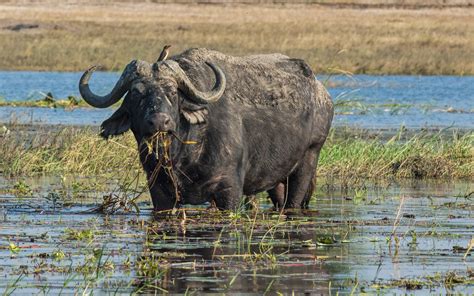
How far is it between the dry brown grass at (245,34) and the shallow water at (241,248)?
2231cm

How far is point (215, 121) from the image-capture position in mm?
11750

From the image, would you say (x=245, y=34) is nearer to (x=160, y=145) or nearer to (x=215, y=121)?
(x=215, y=121)

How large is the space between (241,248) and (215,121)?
2.05 m

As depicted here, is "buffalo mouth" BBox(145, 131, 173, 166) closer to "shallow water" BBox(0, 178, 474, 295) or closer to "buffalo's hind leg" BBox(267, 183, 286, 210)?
"shallow water" BBox(0, 178, 474, 295)

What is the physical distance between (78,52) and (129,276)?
1536 inches

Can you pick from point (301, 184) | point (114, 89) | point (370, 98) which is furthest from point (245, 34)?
point (114, 89)

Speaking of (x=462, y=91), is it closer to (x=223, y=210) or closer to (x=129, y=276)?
(x=223, y=210)

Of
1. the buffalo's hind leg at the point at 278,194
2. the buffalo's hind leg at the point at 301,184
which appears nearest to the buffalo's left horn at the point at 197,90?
the buffalo's hind leg at the point at 301,184

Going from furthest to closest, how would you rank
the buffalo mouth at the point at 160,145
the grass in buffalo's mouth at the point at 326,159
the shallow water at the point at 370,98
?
the shallow water at the point at 370,98 < the grass in buffalo's mouth at the point at 326,159 < the buffalo mouth at the point at 160,145

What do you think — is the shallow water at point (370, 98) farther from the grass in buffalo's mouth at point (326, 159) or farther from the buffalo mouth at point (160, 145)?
the buffalo mouth at point (160, 145)

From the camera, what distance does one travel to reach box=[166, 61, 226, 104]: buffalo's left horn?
11422mm

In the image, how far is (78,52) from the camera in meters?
47.1

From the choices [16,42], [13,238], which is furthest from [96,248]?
[16,42]

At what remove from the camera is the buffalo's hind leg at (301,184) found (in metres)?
13.3
